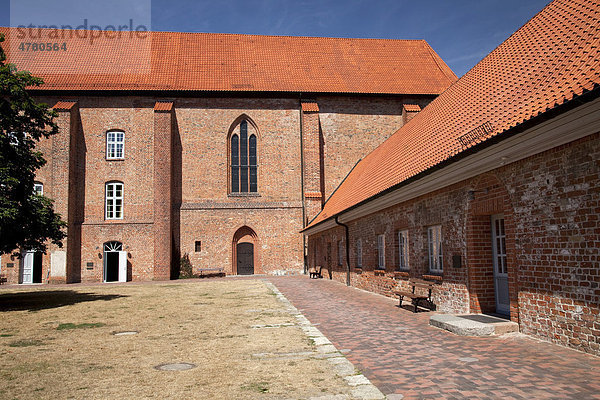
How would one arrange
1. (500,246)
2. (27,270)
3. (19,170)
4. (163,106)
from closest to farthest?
(500,246)
(19,170)
(27,270)
(163,106)

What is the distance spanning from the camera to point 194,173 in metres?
28.0

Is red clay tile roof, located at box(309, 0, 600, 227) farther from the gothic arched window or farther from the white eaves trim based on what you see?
the gothic arched window

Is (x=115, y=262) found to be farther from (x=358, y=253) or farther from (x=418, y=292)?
(x=418, y=292)

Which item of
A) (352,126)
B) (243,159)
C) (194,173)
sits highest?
(352,126)

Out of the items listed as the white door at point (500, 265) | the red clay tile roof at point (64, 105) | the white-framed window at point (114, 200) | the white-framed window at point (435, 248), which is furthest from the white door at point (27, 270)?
the white door at point (500, 265)

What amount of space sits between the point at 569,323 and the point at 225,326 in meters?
5.93

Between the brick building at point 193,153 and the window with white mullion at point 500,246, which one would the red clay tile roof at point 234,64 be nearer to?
the brick building at point 193,153

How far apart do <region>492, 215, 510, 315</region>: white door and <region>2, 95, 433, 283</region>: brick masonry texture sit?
62.4 feet

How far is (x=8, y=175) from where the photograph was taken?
13.5m

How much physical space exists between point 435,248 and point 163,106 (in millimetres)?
21297

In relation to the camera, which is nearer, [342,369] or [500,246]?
[342,369]

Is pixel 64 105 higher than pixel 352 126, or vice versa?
pixel 64 105

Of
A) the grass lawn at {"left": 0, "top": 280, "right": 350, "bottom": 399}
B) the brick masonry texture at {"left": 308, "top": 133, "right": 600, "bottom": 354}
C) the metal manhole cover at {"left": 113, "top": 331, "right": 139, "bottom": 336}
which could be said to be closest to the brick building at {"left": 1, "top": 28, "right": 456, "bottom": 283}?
the grass lawn at {"left": 0, "top": 280, "right": 350, "bottom": 399}

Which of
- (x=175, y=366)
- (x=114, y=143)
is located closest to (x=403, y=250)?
(x=175, y=366)
